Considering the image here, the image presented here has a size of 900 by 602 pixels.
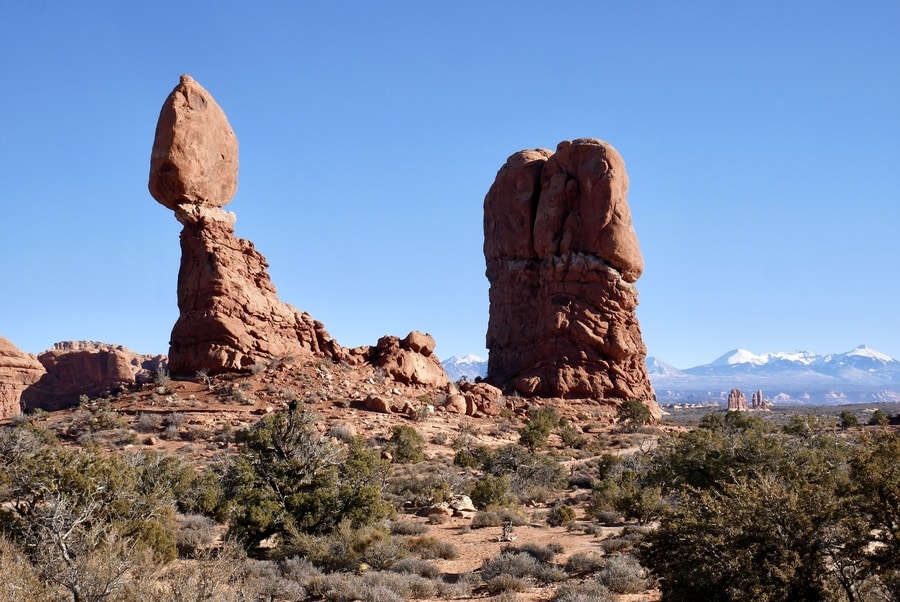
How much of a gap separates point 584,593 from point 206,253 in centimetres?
2471

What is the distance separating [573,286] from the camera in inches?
1706

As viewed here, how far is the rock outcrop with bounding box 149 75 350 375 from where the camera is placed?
3053 cm

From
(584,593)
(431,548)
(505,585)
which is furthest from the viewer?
(431,548)

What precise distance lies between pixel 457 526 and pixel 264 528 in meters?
4.73

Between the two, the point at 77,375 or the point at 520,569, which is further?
the point at 77,375

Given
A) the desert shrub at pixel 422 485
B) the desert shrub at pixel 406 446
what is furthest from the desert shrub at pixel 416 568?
the desert shrub at pixel 406 446

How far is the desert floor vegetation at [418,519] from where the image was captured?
26.9 ft

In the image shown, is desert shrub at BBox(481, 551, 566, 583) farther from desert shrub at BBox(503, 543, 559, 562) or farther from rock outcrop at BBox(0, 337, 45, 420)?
rock outcrop at BBox(0, 337, 45, 420)

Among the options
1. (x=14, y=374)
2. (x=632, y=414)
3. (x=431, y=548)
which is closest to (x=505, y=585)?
(x=431, y=548)

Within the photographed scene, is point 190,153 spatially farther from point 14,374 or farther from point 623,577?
point 14,374

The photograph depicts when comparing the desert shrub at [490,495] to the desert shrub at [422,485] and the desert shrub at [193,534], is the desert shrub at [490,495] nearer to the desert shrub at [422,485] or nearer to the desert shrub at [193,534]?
the desert shrub at [422,485]

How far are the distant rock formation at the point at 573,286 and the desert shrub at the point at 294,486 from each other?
2655cm

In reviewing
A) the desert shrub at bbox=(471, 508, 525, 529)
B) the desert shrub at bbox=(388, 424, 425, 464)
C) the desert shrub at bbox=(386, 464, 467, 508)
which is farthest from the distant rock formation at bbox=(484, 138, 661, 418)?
the desert shrub at bbox=(471, 508, 525, 529)

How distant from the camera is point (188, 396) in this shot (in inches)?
1158
